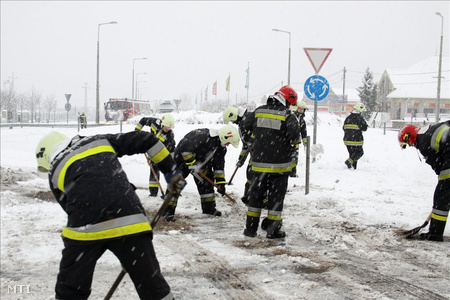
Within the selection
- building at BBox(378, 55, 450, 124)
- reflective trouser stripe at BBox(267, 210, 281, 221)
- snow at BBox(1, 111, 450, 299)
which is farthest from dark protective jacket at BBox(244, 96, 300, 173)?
building at BBox(378, 55, 450, 124)

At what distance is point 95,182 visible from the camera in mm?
2877

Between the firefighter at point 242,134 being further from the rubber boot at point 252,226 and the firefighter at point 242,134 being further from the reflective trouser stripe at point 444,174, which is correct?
the reflective trouser stripe at point 444,174

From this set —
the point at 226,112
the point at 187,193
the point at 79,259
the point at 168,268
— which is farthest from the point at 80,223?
the point at 187,193

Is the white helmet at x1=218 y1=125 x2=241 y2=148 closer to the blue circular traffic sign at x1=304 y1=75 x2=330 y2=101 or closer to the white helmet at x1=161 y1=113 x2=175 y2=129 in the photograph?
the white helmet at x1=161 y1=113 x2=175 y2=129

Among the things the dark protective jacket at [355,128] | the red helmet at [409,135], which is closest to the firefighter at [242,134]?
the red helmet at [409,135]

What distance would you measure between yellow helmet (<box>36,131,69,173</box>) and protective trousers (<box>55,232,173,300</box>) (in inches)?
22.3

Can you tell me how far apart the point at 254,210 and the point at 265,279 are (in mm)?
1593

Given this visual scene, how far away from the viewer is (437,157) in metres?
5.58

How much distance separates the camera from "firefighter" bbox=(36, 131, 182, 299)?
287 centimetres

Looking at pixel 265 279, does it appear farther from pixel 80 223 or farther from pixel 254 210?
pixel 80 223

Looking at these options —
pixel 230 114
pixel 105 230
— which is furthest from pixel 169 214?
pixel 105 230

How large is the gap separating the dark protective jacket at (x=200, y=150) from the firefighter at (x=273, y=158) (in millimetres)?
1206

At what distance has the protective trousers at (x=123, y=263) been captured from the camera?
2887 millimetres

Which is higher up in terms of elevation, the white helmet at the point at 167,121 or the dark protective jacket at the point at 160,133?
the white helmet at the point at 167,121
